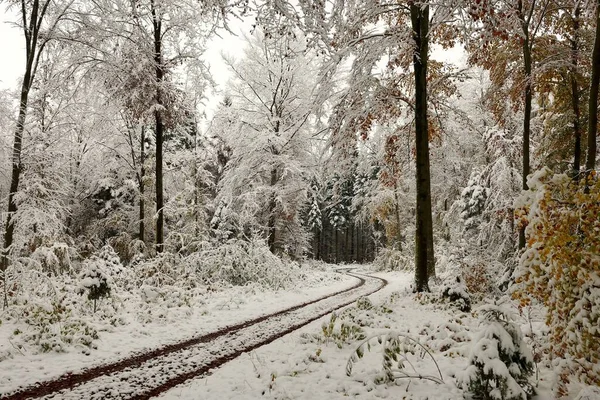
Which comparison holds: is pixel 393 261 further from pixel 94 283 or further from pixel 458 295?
pixel 94 283

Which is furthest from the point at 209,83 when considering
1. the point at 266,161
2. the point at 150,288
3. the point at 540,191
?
the point at 540,191

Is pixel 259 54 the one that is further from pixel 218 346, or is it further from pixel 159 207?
pixel 218 346

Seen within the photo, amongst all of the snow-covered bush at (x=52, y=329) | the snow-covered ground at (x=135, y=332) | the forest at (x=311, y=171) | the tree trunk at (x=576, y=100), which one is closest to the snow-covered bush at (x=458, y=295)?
the forest at (x=311, y=171)

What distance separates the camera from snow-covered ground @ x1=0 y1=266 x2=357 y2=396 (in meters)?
5.74

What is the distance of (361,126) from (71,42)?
29.3ft

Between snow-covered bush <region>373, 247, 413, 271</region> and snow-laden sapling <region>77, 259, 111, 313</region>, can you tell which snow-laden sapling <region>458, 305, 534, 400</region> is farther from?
snow-covered bush <region>373, 247, 413, 271</region>

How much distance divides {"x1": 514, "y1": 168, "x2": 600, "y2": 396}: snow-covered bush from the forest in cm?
2

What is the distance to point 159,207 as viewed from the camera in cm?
1465

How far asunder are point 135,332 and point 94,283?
6.97 ft

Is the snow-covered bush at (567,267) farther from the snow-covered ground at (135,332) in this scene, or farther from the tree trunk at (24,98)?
the tree trunk at (24,98)

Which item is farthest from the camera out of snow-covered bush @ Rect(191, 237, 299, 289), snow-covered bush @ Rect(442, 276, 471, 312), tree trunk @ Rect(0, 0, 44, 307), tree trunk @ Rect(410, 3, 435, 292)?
snow-covered bush @ Rect(191, 237, 299, 289)

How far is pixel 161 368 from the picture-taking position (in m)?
5.77

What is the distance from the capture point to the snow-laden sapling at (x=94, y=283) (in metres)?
9.20

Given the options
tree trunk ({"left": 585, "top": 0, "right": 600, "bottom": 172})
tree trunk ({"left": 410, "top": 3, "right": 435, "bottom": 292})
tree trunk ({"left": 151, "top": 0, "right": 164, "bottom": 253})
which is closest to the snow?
tree trunk ({"left": 410, "top": 3, "right": 435, "bottom": 292})
